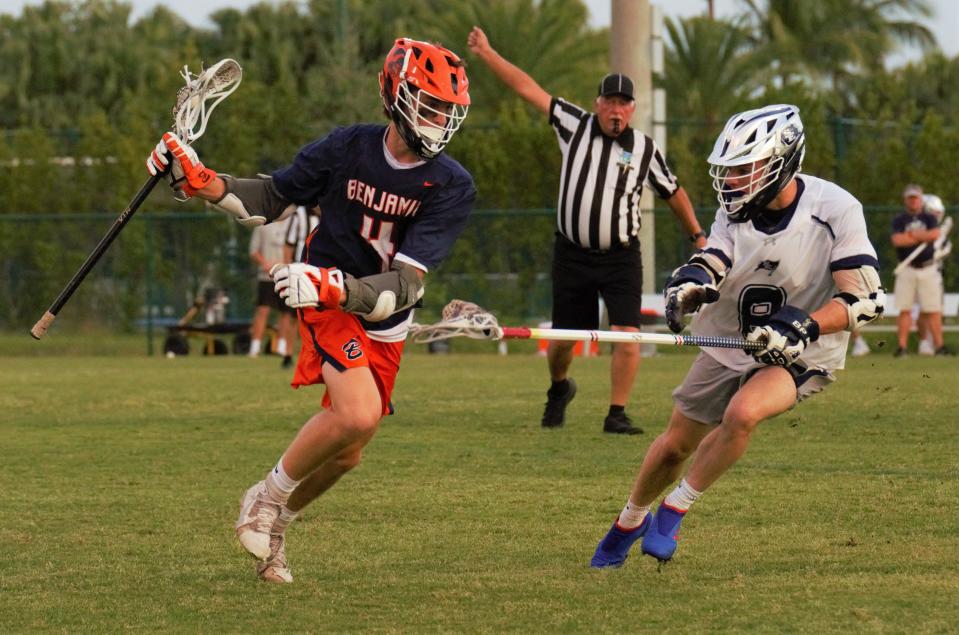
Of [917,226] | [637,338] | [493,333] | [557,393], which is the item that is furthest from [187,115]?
[917,226]

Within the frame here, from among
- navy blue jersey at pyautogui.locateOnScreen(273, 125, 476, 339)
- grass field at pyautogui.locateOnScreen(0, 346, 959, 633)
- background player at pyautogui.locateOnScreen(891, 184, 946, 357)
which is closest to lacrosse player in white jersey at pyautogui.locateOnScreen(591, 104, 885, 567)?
grass field at pyautogui.locateOnScreen(0, 346, 959, 633)

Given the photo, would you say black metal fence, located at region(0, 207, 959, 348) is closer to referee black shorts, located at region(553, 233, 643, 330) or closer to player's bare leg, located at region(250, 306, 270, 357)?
player's bare leg, located at region(250, 306, 270, 357)

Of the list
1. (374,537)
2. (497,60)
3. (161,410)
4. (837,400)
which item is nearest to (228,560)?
(374,537)

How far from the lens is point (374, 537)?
6434 mm

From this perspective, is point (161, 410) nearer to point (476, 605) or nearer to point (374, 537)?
point (374, 537)

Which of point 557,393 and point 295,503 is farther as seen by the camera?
point 557,393

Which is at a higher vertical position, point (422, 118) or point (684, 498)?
point (422, 118)

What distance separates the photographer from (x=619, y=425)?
9.92 metres

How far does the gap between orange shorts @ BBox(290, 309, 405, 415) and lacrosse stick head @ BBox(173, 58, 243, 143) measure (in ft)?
2.84

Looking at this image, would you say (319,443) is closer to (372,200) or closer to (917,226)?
(372,200)

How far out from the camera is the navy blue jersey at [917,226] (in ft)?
57.8

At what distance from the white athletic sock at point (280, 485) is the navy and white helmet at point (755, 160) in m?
1.76

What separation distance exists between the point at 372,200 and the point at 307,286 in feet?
2.09

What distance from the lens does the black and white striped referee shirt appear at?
10.0 m
